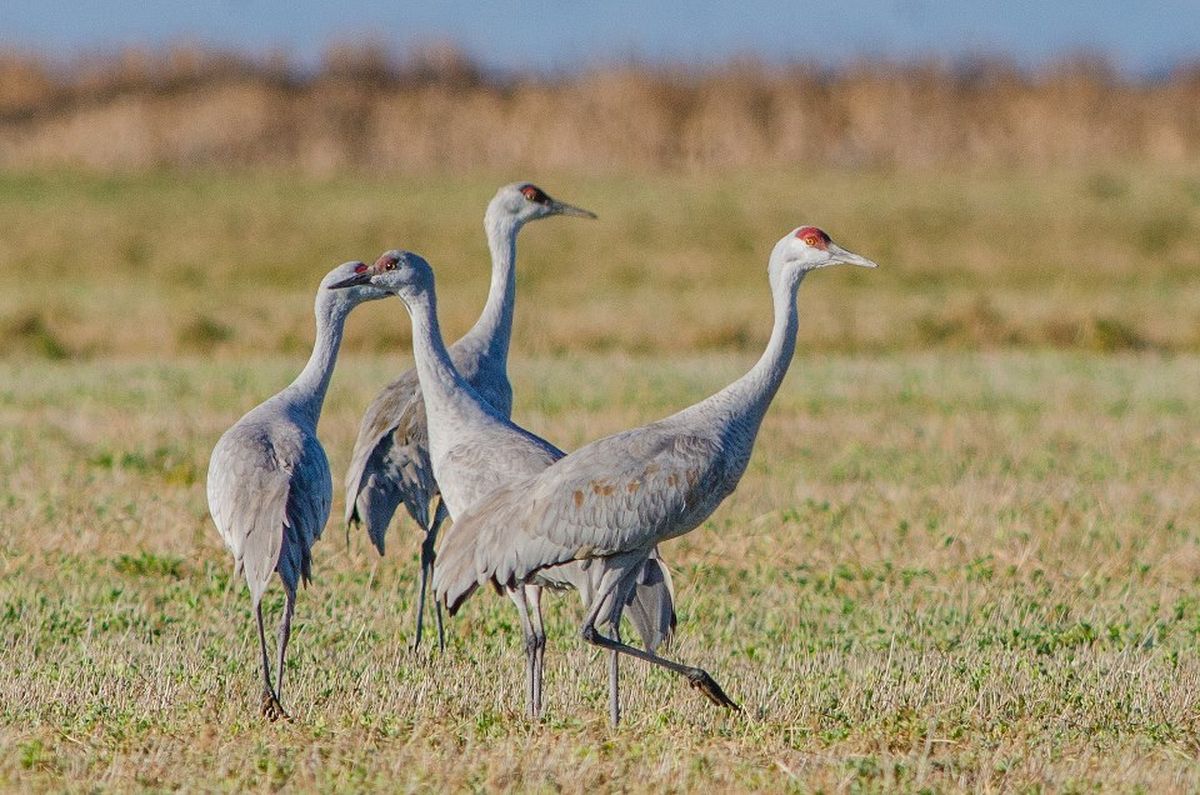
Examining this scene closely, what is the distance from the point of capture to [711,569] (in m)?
8.69

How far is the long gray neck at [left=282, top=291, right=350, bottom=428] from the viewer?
699 cm

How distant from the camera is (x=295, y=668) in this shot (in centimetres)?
676

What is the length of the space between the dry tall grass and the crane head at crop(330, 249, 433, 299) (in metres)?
30.5

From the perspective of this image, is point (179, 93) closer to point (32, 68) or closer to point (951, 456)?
point (32, 68)

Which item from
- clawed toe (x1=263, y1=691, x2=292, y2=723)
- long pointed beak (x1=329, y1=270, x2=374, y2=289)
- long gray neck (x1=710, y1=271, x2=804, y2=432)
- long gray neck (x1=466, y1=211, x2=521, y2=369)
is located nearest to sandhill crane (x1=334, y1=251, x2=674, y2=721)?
long pointed beak (x1=329, y1=270, x2=374, y2=289)

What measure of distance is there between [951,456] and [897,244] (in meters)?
18.1

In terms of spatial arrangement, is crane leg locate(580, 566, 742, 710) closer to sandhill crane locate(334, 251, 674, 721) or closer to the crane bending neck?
sandhill crane locate(334, 251, 674, 721)

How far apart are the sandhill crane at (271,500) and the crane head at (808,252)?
1.78 metres

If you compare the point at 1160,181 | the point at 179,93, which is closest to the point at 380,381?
the point at 1160,181

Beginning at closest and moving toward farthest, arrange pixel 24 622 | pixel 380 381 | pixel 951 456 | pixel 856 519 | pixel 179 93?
1. pixel 24 622
2. pixel 856 519
3. pixel 951 456
4. pixel 380 381
5. pixel 179 93

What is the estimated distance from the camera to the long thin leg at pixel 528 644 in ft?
19.9

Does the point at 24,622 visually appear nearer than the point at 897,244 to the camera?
Yes

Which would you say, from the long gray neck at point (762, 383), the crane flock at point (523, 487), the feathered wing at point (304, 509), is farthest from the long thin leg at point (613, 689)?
the feathered wing at point (304, 509)

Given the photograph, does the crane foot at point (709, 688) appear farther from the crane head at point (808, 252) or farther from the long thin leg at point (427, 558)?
the long thin leg at point (427, 558)
